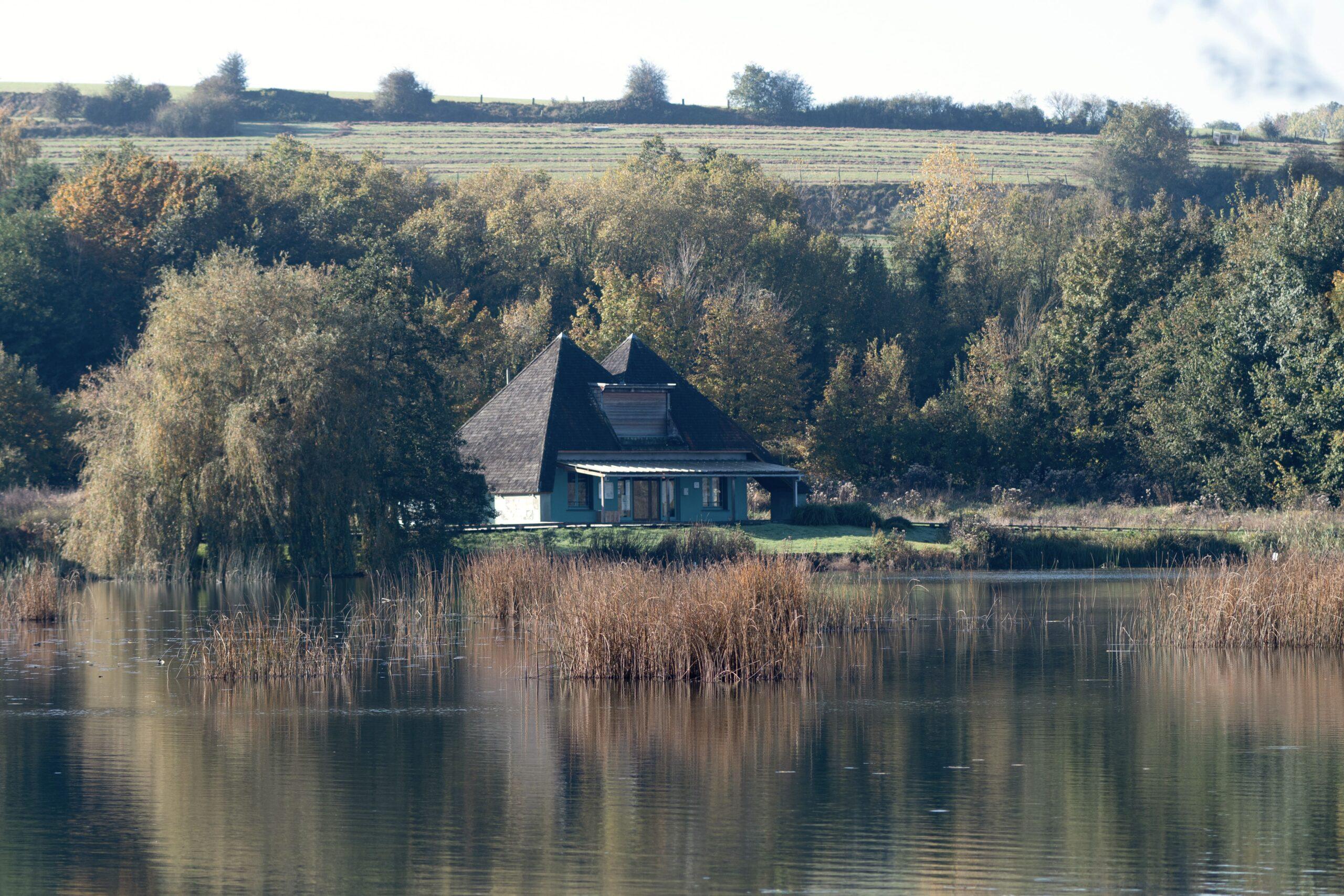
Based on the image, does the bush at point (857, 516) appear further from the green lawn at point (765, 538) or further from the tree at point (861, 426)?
the tree at point (861, 426)

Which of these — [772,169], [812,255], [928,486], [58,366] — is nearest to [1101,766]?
[928,486]

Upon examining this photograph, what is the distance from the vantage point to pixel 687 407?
61.8 metres

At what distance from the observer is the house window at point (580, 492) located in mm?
57438

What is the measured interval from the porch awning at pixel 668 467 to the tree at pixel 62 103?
82676 mm

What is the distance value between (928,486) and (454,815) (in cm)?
5036

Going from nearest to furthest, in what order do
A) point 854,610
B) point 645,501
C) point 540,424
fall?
1. point 854,610
2. point 645,501
3. point 540,424

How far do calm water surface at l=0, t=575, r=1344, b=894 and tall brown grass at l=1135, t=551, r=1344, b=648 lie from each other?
0.49 meters

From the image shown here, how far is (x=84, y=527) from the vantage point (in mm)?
42469

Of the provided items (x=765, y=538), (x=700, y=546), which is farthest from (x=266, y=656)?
(x=765, y=538)

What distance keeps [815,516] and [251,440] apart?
18809 mm

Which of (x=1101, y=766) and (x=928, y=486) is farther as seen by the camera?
(x=928, y=486)

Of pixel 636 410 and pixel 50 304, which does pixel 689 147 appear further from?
pixel 636 410

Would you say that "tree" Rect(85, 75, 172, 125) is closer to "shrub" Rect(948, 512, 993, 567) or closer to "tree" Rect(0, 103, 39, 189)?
"tree" Rect(0, 103, 39, 189)

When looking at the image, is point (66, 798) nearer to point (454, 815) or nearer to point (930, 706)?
point (454, 815)
